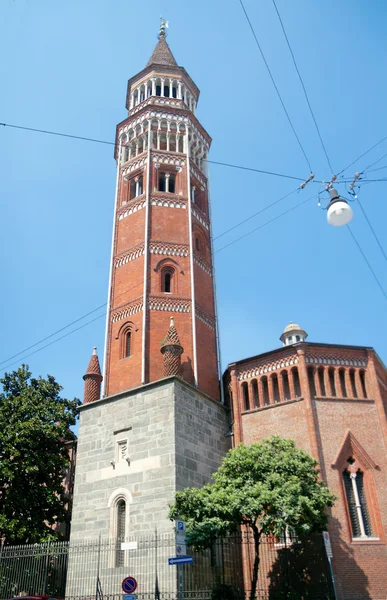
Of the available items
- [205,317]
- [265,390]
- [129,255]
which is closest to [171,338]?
[205,317]

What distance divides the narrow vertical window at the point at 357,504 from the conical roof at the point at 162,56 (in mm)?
25241

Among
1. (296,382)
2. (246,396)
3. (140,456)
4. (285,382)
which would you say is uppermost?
(285,382)

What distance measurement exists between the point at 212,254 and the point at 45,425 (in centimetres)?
1180

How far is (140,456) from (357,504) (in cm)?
806

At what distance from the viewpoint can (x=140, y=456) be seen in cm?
1908

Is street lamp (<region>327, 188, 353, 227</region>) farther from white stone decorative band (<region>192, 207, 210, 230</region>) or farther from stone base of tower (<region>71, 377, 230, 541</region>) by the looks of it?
white stone decorative band (<region>192, 207, 210, 230</region>)

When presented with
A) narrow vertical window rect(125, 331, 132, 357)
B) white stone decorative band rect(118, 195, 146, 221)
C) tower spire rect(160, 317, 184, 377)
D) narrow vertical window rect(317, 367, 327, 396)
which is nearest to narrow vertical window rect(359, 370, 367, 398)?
narrow vertical window rect(317, 367, 327, 396)

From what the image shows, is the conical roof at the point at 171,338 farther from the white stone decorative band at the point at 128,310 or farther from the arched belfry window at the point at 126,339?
the white stone decorative band at the point at 128,310

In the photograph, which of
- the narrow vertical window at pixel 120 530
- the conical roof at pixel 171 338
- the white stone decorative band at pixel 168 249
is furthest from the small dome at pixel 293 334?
the narrow vertical window at pixel 120 530

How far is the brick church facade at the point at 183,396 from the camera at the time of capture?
18594 millimetres

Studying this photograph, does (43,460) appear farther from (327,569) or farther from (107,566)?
(327,569)

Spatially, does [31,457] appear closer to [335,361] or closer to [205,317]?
[205,317]

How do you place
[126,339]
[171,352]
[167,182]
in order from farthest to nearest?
1. [167,182]
2. [126,339]
3. [171,352]

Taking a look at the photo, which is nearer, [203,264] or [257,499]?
[257,499]
